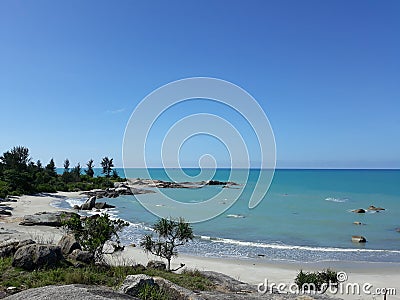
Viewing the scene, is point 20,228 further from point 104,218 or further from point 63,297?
point 63,297

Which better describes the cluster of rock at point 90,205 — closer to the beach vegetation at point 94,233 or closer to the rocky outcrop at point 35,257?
the beach vegetation at point 94,233

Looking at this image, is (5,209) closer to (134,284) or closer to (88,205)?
(88,205)

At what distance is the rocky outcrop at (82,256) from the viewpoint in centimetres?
1084

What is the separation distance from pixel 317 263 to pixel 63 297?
58.9 feet

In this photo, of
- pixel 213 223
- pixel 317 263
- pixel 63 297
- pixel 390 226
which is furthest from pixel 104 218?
pixel 390 226

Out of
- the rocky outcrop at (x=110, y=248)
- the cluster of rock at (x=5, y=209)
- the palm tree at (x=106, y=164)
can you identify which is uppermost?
the palm tree at (x=106, y=164)

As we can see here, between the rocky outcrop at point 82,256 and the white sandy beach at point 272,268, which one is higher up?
the rocky outcrop at point 82,256

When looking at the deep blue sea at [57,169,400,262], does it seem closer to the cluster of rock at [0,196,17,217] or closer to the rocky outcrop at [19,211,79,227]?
the rocky outcrop at [19,211,79,227]

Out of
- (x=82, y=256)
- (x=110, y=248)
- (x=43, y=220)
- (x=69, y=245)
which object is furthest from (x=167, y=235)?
(x=43, y=220)

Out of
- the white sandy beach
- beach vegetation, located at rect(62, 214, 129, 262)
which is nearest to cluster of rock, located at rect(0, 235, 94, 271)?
beach vegetation, located at rect(62, 214, 129, 262)

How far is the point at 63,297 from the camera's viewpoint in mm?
4914

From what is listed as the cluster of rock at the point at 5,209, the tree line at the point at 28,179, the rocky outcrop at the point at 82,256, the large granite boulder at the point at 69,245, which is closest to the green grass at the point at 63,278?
the rocky outcrop at the point at 82,256

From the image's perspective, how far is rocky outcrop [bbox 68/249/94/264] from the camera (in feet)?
35.6

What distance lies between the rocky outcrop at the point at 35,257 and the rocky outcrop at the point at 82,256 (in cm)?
126
